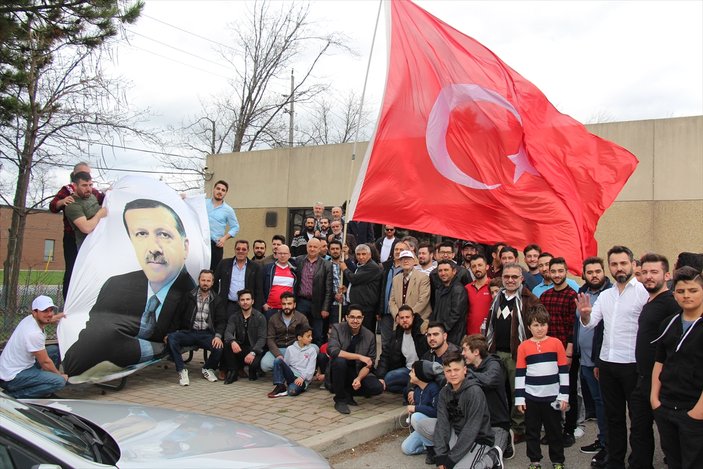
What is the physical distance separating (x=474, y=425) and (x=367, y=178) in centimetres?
314

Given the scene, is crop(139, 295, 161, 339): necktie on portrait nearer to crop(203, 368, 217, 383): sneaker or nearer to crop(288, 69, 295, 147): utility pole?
crop(203, 368, 217, 383): sneaker

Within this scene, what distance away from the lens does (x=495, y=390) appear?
5617mm

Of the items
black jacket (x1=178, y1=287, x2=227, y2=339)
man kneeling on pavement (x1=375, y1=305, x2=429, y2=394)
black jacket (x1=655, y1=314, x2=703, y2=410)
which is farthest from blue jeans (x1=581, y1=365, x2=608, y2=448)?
Result: black jacket (x1=178, y1=287, x2=227, y2=339)

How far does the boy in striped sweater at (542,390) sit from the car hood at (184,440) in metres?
2.53

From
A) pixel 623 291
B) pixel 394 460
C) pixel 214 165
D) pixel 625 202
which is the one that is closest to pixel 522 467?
pixel 394 460

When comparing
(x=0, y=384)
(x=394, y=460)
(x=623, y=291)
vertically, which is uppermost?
→ (x=623, y=291)

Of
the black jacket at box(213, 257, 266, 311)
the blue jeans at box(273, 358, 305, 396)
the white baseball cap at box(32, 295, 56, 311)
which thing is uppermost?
the black jacket at box(213, 257, 266, 311)

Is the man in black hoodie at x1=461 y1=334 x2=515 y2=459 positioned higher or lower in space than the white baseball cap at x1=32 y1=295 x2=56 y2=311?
lower

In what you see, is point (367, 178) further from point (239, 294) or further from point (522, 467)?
point (522, 467)

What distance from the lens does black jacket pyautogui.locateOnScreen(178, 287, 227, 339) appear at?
8.32 meters

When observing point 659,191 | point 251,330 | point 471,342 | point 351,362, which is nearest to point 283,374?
point 251,330

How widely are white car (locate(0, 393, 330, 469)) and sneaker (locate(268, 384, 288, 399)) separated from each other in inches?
144

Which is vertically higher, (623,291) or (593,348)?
(623,291)

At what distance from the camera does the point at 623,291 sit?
505 centimetres
